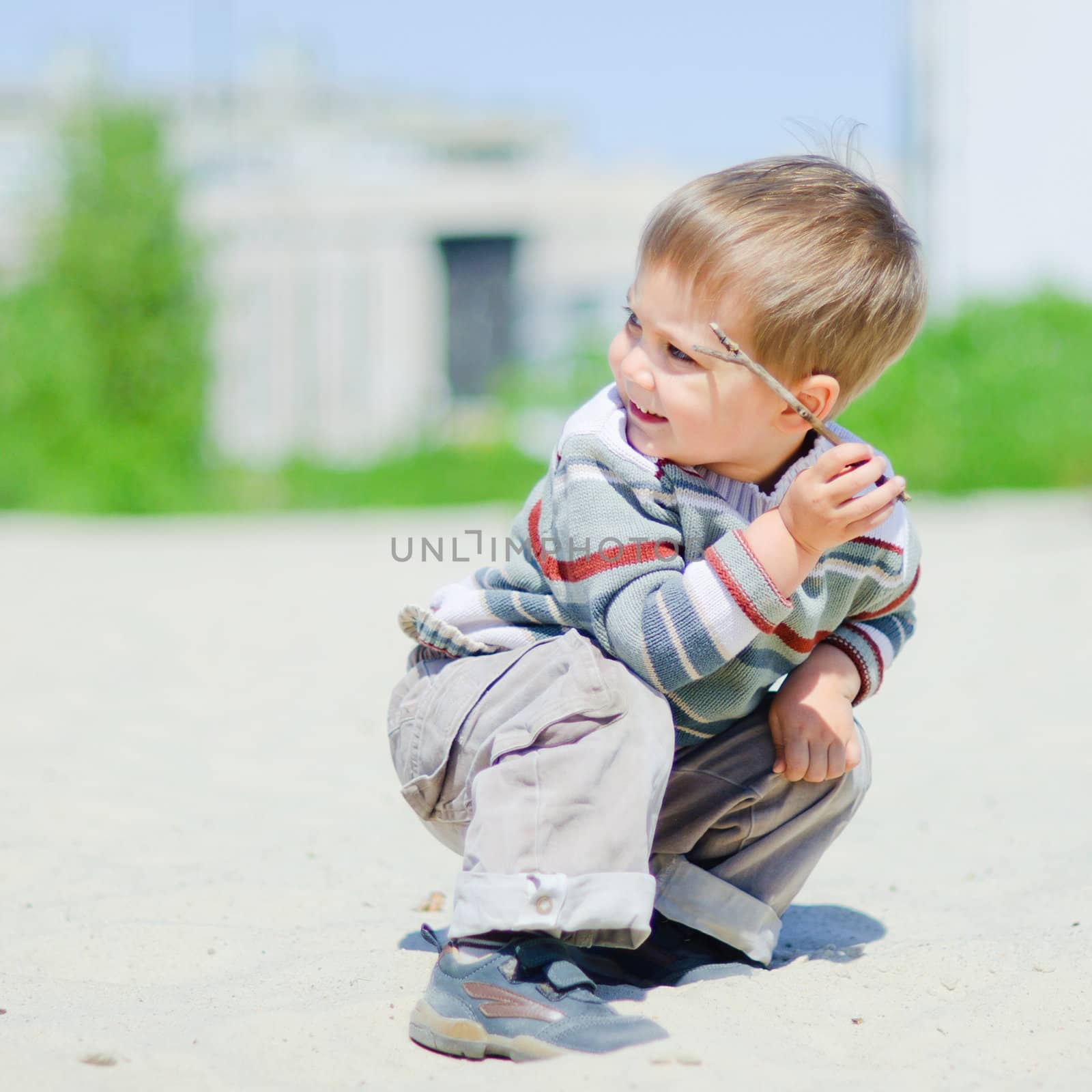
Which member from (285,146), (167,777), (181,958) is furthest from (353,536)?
(285,146)

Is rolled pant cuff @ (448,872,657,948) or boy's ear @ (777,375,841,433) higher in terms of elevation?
boy's ear @ (777,375,841,433)

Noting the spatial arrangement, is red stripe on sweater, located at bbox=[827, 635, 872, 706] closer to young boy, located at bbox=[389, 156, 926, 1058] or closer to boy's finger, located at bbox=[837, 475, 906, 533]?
young boy, located at bbox=[389, 156, 926, 1058]

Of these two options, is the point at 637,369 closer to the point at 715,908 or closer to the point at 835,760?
the point at 835,760

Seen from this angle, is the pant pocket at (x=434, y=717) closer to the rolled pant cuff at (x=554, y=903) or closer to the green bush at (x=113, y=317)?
the rolled pant cuff at (x=554, y=903)

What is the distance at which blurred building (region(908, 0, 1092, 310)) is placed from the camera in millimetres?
11867

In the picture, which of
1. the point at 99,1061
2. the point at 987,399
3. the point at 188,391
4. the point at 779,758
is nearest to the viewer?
the point at 99,1061

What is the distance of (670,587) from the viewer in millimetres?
1579

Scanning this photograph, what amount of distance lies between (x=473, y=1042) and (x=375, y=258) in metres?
22.0

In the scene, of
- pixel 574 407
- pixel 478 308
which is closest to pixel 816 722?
pixel 574 407

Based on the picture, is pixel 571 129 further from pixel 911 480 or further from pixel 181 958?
pixel 181 958

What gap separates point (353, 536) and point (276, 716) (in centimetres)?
435

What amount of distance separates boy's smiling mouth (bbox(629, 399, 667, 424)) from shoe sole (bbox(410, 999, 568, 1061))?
0.76 metres

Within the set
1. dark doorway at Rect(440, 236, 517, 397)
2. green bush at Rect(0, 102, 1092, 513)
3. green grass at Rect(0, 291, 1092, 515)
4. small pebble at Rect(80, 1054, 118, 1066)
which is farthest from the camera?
dark doorway at Rect(440, 236, 517, 397)

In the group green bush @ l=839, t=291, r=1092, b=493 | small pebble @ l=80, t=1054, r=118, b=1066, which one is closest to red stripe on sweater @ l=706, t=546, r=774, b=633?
small pebble @ l=80, t=1054, r=118, b=1066
